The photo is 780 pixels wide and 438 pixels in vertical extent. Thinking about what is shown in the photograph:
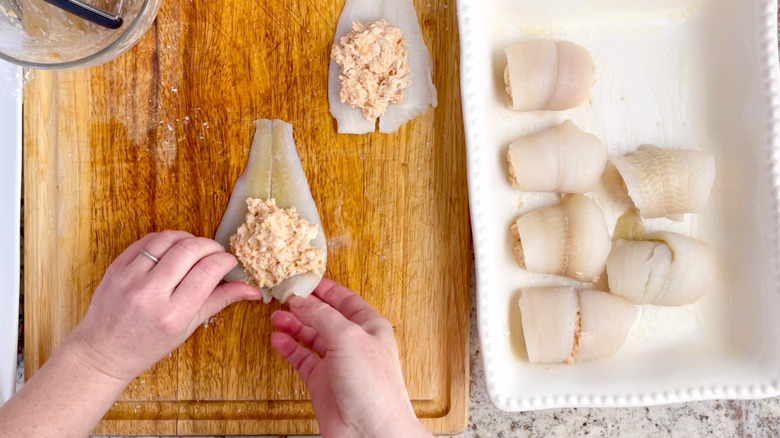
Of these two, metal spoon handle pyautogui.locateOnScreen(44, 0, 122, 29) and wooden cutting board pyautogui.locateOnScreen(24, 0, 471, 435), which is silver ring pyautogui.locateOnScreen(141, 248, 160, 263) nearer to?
wooden cutting board pyautogui.locateOnScreen(24, 0, 471, 435)

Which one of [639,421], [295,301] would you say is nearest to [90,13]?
[295,301]

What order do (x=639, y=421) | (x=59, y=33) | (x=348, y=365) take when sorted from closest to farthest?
(x=348, y=365)
(x=59, y=33)
(x=639, y=421)

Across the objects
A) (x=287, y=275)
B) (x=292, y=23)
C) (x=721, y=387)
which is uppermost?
(x=292, y=23)

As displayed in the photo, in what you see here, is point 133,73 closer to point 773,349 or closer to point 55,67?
point 55,67

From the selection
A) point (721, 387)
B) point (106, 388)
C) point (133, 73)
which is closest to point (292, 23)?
point (133, 73)

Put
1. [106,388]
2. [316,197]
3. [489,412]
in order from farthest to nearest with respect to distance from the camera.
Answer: [489,412], [316,197], [106,388]

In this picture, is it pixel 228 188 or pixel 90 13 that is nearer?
pixel 90 13

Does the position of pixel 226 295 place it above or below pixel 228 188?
below

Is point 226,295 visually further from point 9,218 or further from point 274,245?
point 9,218
